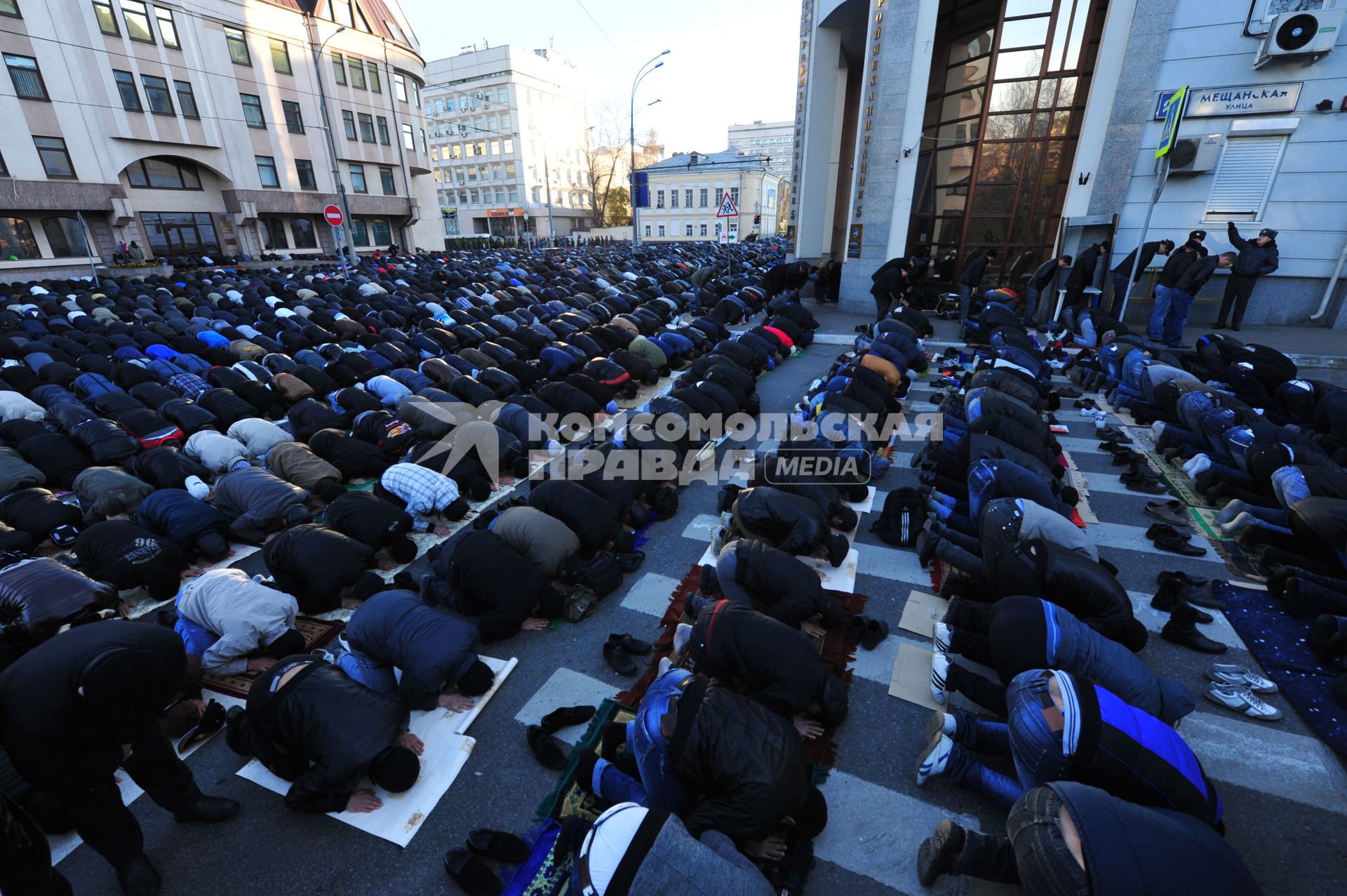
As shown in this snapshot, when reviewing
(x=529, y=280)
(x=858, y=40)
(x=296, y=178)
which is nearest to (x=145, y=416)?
(x=529, y=280)

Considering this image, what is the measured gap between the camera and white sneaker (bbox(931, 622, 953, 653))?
3703 millimetres

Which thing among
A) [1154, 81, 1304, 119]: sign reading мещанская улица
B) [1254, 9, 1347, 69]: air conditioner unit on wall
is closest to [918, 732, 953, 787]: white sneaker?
[1154, 81, 1304, 119]: sign reading мещанская улица

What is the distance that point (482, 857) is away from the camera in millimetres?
2643

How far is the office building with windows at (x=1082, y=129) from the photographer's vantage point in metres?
10.2

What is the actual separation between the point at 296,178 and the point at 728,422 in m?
30.1

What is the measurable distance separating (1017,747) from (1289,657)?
8.40 feet

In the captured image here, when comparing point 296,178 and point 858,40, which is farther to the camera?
point 296,178

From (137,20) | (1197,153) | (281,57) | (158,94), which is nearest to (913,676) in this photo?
(1197,153)

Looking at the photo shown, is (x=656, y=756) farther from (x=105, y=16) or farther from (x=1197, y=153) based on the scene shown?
(x=105, y=16)

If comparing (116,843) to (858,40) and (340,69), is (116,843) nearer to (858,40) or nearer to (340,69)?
(858,40)

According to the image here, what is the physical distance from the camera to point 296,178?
2697 cm

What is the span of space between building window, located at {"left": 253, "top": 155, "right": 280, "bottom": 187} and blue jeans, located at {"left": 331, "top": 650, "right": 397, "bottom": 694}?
31050 millimetres

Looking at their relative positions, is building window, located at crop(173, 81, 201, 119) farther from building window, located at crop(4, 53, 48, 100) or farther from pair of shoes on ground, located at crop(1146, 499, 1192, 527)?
pair of shoes on ground, located at crop(1146, 499, 1192, 527)

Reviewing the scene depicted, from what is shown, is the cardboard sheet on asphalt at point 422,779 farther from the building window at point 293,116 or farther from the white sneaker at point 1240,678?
the building window at point 293,116
